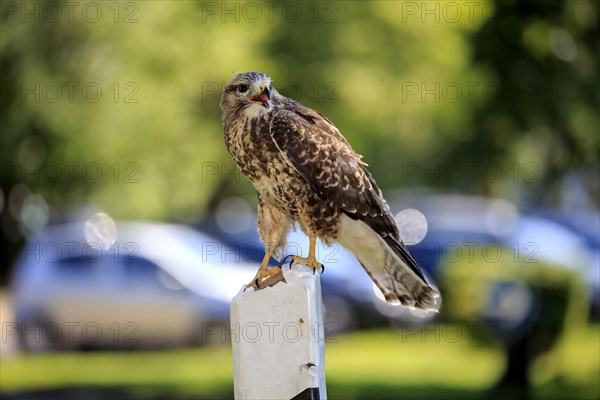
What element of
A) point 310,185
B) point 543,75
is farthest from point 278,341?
point 543,75

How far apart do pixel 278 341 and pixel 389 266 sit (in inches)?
56.6

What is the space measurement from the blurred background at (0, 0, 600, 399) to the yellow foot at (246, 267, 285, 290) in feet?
4.82

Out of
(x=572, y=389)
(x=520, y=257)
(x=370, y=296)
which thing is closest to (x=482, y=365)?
(x=520, y=257)

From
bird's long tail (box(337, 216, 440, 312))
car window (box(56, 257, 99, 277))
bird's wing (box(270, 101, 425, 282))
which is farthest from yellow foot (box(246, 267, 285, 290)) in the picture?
car window (box(56, 257, 99, 277))

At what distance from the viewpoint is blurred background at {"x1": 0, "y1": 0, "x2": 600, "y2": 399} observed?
9.27 m

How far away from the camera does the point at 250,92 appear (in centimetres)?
430

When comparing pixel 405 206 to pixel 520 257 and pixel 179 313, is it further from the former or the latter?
pixel 520 257

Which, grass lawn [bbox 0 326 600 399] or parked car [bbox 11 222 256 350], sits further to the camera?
parked car [bbox 11 222 256 350]

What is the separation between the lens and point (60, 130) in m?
13.6

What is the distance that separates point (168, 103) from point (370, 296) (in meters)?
4.27

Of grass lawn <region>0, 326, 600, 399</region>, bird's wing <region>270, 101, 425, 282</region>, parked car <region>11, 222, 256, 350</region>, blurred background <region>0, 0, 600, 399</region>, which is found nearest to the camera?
bird's wing <region>270, 101, 425, 282</region>

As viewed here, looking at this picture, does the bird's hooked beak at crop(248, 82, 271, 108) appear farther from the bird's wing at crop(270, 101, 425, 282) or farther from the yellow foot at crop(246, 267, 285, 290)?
the yellow foot at crop(246, 267, 285, 290)

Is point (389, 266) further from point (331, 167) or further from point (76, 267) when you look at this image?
point (76, 267)

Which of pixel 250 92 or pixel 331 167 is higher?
pixel 250 92
